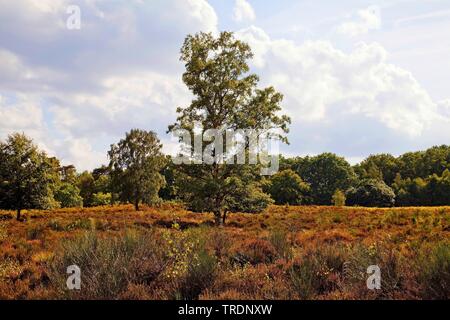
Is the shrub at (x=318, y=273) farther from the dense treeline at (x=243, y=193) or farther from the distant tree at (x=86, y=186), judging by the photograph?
the distant tree at (x=86, y=186)

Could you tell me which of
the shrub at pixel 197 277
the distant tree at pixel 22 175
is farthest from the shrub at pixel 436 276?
the distant tree at pixel 22 175

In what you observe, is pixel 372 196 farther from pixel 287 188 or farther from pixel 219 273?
pixel 219 273

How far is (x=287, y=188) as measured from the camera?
266 feet

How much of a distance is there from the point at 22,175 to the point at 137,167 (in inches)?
620

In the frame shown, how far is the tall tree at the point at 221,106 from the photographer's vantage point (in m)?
28.3

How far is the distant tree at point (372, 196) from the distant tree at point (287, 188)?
19.2 m

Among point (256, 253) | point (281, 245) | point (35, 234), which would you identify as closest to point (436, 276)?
point (256, 253)

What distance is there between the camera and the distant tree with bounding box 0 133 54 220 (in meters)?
30.6

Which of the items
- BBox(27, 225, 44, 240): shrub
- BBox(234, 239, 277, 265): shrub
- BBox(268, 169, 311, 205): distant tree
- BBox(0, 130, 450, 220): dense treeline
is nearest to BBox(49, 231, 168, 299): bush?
BBox(234, 239, 277, 265): shrub

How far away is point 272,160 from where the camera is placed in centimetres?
3083

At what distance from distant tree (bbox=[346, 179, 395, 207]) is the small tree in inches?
1149
